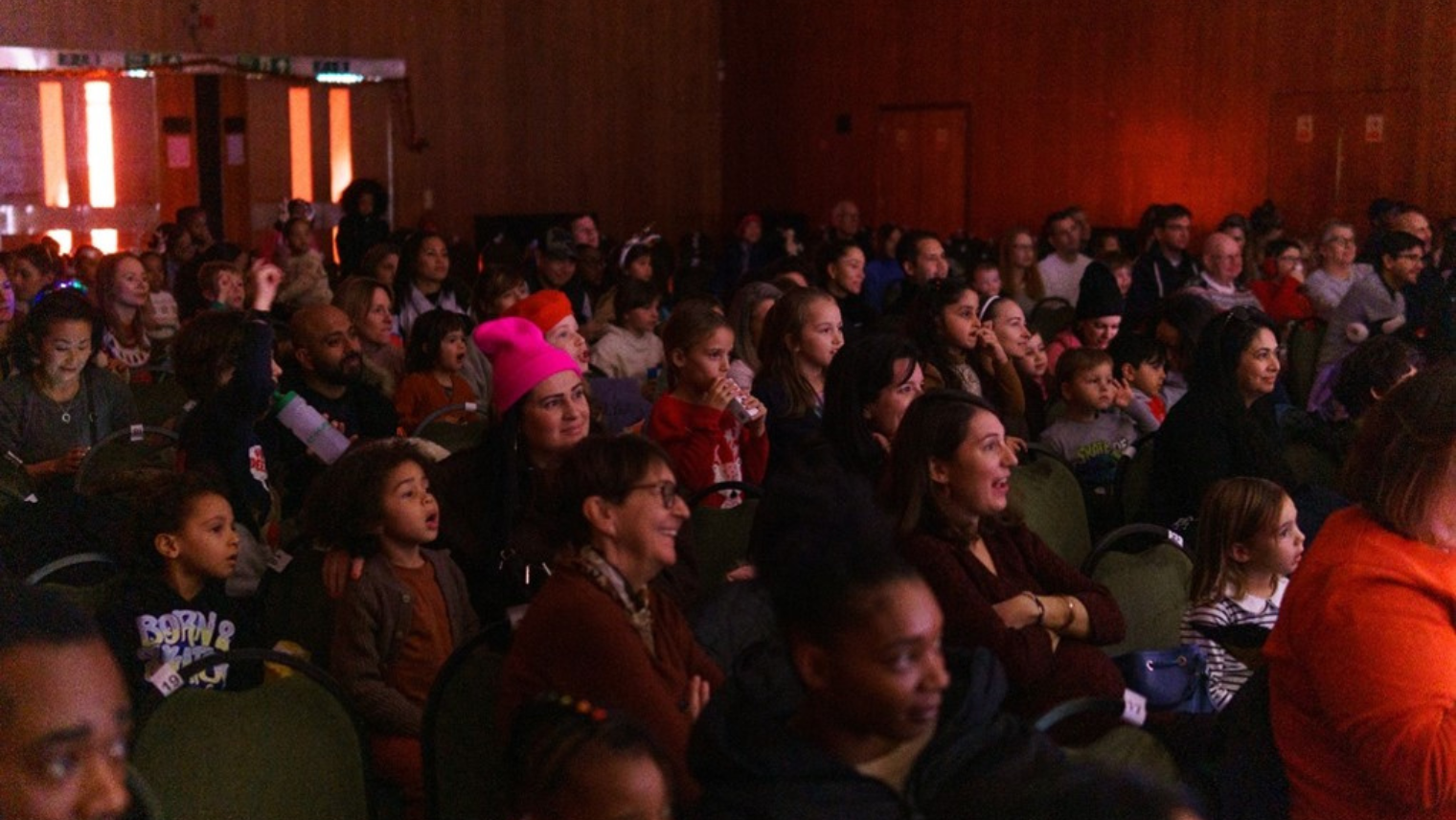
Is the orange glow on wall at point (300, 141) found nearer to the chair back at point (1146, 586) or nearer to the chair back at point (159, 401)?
the chair back at point (159, 401)

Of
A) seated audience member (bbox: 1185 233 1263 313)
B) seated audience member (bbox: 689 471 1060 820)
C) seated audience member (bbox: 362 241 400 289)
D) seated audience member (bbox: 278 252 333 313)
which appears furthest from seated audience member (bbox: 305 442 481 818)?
seated audience member (bbox: 278 252 333 313)

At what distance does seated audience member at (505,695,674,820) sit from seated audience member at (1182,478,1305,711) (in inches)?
80.0

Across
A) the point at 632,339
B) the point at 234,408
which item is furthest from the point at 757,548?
the point at 632,339

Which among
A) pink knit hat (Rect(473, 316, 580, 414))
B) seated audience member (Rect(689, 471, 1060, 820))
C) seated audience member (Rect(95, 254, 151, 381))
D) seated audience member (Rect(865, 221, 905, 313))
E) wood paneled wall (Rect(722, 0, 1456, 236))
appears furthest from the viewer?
wood paneled wall (Rect(722, 0, 1456, 236))

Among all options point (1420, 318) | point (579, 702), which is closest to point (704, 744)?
point (579, 702)

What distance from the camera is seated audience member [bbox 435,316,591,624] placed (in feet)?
12.3

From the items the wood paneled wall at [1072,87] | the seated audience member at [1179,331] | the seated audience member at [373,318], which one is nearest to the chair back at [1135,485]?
the seated audience member at [1179,331]

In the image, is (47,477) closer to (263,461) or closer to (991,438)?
(263,461)

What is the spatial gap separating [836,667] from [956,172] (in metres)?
16.0

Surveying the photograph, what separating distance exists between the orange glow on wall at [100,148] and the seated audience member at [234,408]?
9454 millimetres

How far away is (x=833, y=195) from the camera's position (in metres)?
18.8

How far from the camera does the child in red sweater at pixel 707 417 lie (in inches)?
190

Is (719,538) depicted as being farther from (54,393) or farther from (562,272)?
(562,272)

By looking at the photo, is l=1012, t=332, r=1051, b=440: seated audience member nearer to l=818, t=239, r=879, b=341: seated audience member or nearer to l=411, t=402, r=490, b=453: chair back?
l=818, t=239, r=879, b=341: seated audience member
